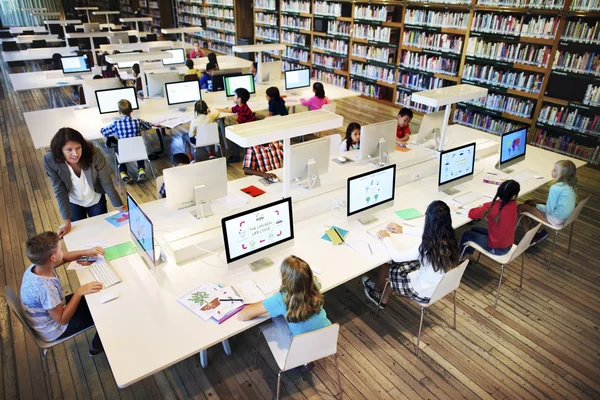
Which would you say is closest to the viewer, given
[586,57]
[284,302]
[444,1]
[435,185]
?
[284,302]

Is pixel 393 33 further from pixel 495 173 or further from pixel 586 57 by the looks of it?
pixel 495 173

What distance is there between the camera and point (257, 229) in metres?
2.52

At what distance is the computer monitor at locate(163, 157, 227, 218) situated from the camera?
9.46ft

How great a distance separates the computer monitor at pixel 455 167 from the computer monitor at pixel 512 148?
1.76ft

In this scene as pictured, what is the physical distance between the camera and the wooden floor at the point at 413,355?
8.59 ft

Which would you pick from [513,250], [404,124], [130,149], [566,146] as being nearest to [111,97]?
[130,149]

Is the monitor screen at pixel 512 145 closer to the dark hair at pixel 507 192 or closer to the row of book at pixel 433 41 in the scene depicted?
the dark hair at pixel 507 192

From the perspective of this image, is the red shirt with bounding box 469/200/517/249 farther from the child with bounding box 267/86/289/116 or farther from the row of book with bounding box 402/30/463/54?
the row of book with bounding box 402/30/463/54

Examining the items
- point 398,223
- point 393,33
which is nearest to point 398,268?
point 398,223

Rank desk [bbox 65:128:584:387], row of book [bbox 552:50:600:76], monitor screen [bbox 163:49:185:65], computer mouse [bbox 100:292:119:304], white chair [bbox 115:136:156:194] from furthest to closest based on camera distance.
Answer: monitor screen [bbox 163:49:185:65] < row of book [bbox 552:50:600:76] < white chair [bbox 115:136:156:194] < computer mouse [bbox 100:292:119:304] < desk [bbox 65:128:584:387]

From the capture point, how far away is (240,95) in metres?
5.13

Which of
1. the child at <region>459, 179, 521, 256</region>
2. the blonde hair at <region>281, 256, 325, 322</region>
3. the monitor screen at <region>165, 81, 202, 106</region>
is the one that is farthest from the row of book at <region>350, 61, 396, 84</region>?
the blonde hair at <region>281, 256, 325, 322</region>

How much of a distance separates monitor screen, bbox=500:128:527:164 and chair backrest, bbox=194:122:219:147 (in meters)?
3.25

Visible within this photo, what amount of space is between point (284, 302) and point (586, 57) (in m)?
5.87
